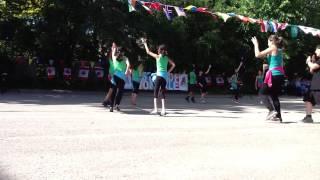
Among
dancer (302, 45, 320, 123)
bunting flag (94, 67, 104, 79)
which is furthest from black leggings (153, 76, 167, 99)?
bunting flag (94, 67, 104, 79)

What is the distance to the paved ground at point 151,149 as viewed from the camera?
6266mm

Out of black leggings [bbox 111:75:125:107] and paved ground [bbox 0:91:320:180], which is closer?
paved ground [bbox 0:91:320:180]

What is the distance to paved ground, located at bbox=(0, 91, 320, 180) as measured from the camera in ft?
20.6

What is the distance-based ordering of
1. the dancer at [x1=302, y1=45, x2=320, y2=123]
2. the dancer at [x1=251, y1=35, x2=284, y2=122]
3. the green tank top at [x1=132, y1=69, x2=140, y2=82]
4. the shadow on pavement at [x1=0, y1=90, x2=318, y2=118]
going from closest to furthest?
the dancer at [x1=251, y1=35, x2=284, y2=122] → the dancer at [x1=302, y1=45, x2=320, y2=123] → the shadow on pavement at [x1=0, y1=90, x2=318, y2=118] → the green tank top at [x1=132, y1=69, x2=140, y2=82]

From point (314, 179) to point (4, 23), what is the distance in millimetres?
23851

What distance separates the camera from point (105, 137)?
8641 mm

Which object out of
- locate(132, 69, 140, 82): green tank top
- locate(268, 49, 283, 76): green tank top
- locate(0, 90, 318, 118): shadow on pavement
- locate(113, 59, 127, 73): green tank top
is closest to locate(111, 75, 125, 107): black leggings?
locate(113, 59, 127, 73): green tank top

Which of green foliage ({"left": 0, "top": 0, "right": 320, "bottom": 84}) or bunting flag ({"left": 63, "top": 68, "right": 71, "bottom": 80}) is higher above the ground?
green foliage ({"left": 0, "top": 0, "right": 320, "bottom": 84})

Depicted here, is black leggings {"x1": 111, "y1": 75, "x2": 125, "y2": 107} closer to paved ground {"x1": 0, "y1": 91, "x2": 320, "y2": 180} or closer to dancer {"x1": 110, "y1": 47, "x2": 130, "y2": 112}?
dancer {"x1": 110, "y1": 47, "x2": 130, "y2": 112}

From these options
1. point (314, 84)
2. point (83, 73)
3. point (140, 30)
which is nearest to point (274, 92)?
point (314, 84)

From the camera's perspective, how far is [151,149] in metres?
7.75

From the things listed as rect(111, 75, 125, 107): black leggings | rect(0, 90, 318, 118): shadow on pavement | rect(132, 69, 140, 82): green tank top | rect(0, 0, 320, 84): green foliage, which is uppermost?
rect(0, 0, 320, 84): green foliage

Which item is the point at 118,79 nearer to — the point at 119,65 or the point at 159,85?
the point at 119,65

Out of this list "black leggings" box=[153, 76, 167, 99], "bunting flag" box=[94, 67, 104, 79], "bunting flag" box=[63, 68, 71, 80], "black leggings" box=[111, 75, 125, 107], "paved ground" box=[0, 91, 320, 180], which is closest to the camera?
"paved ground" box=[0, 91, 320, 180]
